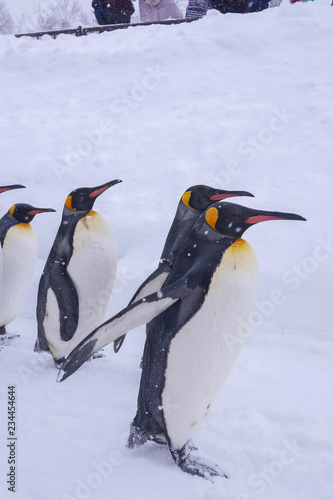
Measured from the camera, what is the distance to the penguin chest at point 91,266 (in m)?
2.15

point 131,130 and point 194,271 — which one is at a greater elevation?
point 194,271

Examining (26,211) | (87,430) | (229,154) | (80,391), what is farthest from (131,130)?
(87,430)

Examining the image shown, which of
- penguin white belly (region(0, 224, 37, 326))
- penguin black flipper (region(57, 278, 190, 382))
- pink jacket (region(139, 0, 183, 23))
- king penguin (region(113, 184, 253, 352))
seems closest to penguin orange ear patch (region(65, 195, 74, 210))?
penguin white belly (region(0, 224, 37, 326))

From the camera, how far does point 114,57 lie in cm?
567

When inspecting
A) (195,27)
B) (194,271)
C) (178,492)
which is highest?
(195,27)

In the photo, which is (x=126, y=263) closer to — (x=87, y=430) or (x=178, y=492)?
(x=87, y=430)

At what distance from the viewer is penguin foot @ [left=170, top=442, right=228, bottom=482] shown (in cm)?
141

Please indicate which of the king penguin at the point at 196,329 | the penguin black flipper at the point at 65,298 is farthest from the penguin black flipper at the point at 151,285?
the penguin black flipper at the point at 65,298

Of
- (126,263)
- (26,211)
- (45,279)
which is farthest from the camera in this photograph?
(126,263)

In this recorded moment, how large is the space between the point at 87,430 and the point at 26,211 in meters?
1.22

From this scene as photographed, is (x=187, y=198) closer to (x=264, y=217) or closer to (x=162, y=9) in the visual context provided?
(x=264, y=217)

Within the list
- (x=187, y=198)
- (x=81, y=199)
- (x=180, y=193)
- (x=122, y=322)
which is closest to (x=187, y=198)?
(x=187, y=198)

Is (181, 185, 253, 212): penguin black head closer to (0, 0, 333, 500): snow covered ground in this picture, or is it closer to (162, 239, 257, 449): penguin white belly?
(162, 239, 257, 449): penguin white belly

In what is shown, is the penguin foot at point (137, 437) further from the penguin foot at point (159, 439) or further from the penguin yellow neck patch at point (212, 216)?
the penguin yellow neck patch at point (212, 216)
